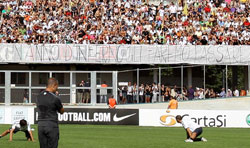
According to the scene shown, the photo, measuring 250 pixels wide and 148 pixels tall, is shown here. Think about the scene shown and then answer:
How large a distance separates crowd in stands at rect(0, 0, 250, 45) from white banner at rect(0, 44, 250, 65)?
562 mm

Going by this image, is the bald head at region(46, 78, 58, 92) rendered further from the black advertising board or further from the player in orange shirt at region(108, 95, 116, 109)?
the player in orange shirt at region(108, 95, 116, 109)

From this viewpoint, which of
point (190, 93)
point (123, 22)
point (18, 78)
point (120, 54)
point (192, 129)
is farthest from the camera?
point (123, 22)

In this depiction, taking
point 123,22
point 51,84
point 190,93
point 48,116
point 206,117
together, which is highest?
point 123,22

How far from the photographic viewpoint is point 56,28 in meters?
37.4

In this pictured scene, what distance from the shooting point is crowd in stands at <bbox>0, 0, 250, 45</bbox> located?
36.8 m

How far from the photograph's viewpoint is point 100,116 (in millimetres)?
29281

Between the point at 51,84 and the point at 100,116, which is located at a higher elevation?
the point at 51,84

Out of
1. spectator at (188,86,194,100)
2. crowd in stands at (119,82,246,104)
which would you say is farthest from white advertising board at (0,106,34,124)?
spectator at (188,86,194,100)

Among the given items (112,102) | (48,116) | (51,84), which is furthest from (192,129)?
(112,102)

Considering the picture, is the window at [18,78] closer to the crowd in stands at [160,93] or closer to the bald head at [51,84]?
the crowd in stands at [160,93]

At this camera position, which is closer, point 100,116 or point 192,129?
point 192,129

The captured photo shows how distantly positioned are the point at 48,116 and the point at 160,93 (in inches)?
908

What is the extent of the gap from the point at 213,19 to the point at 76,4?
9321mm

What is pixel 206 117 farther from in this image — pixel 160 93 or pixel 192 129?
pixel 192 129
